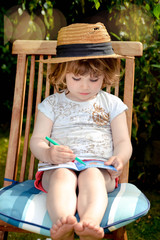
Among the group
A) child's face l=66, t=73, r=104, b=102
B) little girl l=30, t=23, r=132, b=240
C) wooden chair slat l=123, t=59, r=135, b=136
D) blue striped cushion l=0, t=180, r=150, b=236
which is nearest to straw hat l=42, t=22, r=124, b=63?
little girl l=30, t=23, r=132, b=240

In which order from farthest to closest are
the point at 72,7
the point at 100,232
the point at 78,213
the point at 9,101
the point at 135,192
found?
→ the point at 9,101
the point at 72,7
the point at 135,192
the point at 78,213
the point at 100,232

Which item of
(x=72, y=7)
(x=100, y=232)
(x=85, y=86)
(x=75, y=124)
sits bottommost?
Answer: (x=100, y=232)

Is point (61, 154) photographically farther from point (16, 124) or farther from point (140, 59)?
point (140, 59)

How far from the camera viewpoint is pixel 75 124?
1.70 metres

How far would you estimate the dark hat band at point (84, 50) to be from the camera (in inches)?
60.8

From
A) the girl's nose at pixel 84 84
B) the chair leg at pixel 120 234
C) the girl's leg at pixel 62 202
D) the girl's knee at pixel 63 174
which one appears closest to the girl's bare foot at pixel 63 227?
the girl's leg at pixel 62 202

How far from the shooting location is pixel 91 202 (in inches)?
50.6

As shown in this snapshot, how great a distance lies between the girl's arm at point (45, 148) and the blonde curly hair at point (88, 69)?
22cm

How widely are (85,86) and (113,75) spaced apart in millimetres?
201

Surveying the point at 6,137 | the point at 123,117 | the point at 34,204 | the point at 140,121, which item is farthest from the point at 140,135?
the point at 6,137

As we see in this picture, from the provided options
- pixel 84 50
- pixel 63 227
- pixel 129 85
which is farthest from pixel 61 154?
pixel 129 85

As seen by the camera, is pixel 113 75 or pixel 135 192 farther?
pixel 113 75

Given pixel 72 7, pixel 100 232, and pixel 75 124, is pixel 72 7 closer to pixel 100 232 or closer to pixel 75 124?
pixel 75 124

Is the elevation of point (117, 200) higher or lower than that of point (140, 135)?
lower
